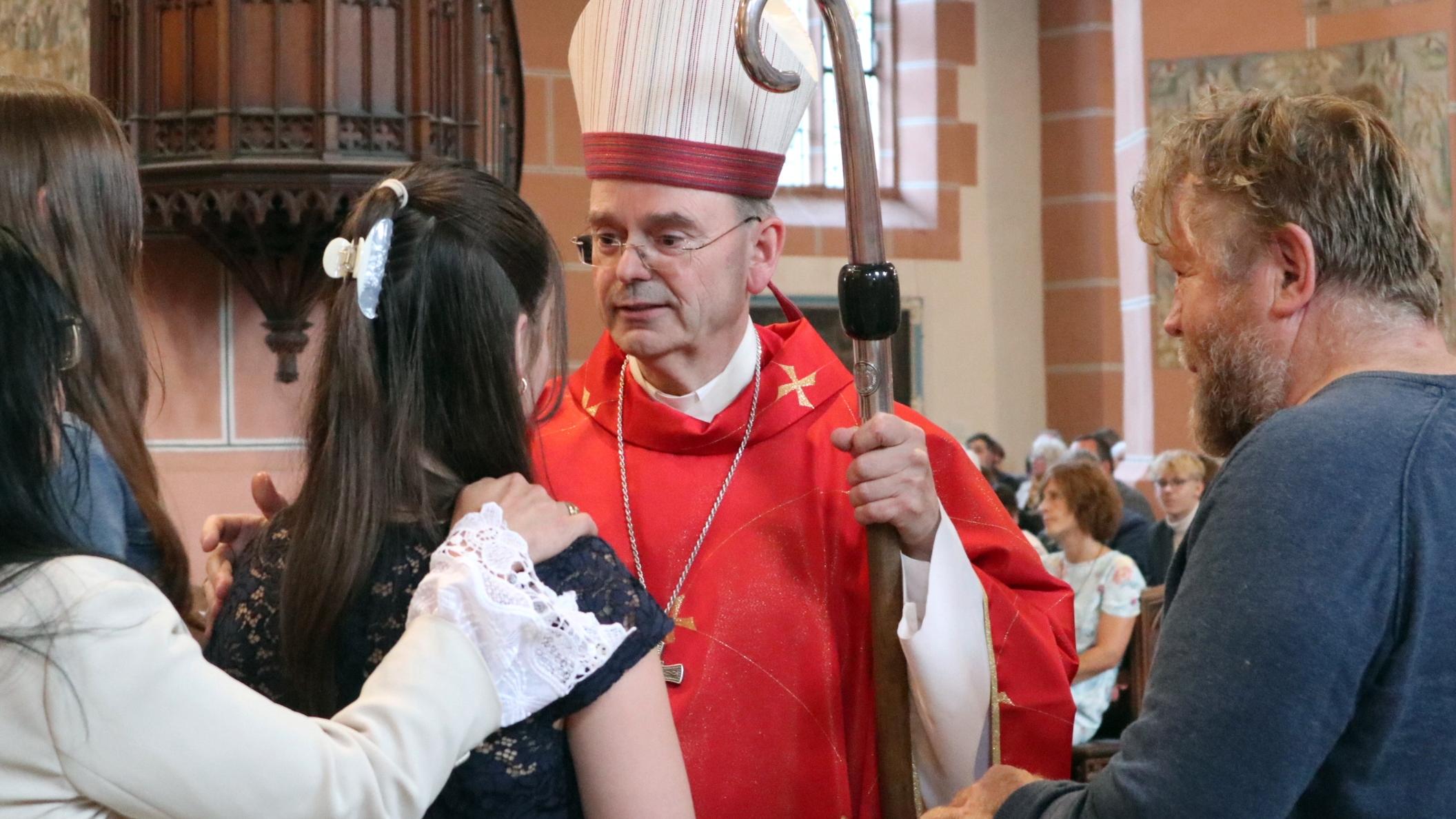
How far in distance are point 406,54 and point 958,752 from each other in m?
2.02

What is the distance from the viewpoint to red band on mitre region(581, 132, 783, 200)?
2479mm

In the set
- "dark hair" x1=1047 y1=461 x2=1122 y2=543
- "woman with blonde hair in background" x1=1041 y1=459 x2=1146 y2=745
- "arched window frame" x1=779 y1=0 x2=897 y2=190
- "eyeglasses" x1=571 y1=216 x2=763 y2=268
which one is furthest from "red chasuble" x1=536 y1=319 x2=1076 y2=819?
"arched window frame" x1=779 y1=0 x2=897 y2=190

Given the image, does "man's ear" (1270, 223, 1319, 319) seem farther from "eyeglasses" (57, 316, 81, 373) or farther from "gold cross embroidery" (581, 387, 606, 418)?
"gold cross embroidery" (581, 387, 606, 418)

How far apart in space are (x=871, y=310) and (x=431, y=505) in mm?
773

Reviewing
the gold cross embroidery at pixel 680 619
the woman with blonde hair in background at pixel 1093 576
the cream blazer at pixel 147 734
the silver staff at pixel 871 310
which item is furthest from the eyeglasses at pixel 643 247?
the woman with blonde hair in background at pixel 1093 576

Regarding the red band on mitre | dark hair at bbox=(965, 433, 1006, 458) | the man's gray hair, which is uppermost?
the red band on mitre

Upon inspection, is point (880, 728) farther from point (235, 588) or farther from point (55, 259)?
point (55, 259)

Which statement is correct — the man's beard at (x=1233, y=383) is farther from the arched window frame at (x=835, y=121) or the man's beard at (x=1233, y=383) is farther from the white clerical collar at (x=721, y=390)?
the arched window frame at (x=835, y=121)

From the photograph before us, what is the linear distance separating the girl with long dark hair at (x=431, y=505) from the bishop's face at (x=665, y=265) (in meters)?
0.80

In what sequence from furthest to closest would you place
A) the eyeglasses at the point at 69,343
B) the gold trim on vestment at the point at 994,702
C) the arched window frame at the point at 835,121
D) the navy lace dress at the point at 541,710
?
the arched window frame at the point at 835,121
the gold trim on vestment at the point at 994,702
the navy lace dress at the point at 541,710
the eyeglasses at the point at 69,343

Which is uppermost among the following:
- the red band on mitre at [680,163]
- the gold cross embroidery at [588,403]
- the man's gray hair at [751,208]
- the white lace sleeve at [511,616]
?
the red band on mitre at [680,163]

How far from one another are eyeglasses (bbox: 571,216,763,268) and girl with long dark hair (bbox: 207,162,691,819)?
799mm

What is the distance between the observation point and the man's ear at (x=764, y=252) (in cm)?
255

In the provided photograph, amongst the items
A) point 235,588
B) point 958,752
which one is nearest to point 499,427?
point 235,588
